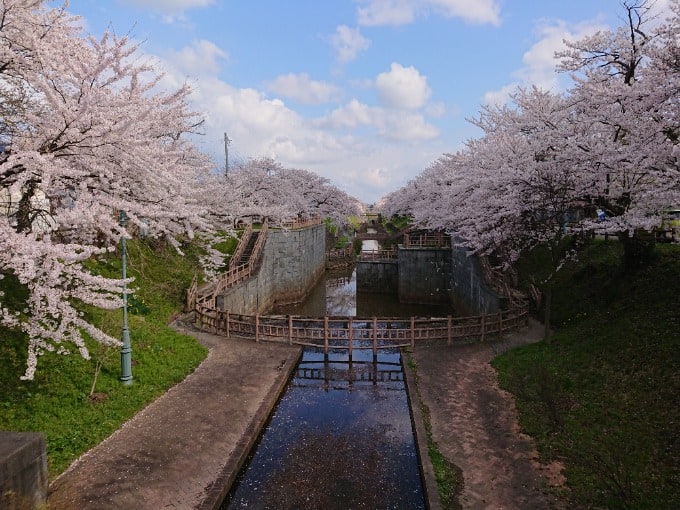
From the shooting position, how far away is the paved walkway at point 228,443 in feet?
26.4

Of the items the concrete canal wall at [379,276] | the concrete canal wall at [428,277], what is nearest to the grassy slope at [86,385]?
the concrete canal wall at [428,277]

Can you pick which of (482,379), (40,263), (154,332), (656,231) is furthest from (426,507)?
(656,231)

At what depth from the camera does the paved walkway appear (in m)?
8.05

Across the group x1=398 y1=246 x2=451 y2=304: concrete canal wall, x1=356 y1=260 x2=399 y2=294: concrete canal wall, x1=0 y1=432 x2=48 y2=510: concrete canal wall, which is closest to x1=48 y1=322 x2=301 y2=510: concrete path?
x1=0 y1=432 x2=48 y2=510: concrete canal wall

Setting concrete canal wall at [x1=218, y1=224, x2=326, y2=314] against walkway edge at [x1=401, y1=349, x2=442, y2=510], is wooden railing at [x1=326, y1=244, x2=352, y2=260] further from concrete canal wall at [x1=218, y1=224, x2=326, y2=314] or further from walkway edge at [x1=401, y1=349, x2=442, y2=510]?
walkway edge at [x1=401, y1=349, x2=442, y2=510]

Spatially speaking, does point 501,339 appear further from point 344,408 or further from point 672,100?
point 672,100

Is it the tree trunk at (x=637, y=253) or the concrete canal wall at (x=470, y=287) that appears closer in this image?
the tree trunk at (x=637, y=253)

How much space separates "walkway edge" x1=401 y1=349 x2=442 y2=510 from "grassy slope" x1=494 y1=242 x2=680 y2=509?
93.2 inches

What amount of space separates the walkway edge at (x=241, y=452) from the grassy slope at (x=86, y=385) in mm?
3037

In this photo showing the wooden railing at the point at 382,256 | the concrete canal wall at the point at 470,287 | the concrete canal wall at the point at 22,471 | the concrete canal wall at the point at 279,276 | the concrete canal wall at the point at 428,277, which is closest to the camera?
the concrete canal wall at the point at 22,471

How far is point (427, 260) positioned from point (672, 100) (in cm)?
2335

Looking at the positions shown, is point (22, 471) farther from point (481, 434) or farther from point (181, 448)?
point (481, 434)

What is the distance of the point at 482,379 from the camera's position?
1402 centimetres

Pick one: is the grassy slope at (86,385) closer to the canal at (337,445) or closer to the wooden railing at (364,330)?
the wooden railing at (364,330)
